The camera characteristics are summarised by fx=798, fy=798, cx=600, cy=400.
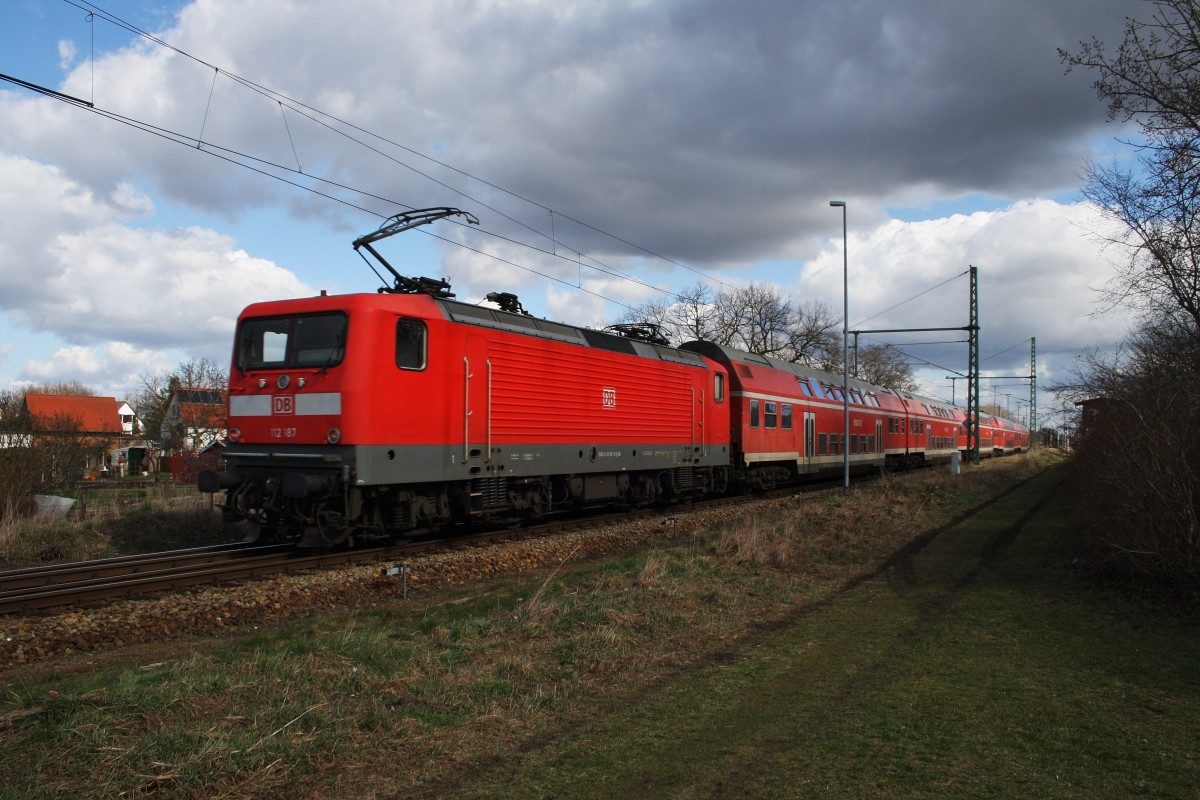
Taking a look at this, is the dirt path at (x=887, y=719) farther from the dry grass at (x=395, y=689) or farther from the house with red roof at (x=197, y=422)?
the house with red roof at (x=197, y=422)

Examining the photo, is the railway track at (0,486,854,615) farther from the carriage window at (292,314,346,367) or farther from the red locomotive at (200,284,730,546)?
the carriage window at (292,314,346,367)

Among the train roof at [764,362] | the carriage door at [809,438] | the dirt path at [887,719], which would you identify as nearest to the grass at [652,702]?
the dirt path at [887,719]

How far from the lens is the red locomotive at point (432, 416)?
10859 mm

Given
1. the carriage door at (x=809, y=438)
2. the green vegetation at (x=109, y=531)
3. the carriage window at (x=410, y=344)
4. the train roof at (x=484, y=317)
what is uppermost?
the train roof at (x=484, y=317)

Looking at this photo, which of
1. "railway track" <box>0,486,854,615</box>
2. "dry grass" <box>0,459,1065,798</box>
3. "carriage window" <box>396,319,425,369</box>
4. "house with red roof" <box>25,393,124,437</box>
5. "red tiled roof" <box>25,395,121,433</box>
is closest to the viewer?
"dry grass" <box>0,459,1065,798</box>

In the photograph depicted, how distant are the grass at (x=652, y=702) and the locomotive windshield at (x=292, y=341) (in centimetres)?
400

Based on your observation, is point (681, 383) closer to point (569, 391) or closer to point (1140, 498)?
point (569, 391)

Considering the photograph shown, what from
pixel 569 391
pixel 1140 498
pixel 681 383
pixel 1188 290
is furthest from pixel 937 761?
pixel 681 383

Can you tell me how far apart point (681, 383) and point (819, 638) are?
463 inches

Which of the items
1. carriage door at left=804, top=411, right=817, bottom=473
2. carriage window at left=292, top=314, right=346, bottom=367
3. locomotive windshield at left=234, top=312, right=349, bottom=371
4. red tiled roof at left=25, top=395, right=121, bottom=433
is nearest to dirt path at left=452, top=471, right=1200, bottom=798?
carriage window at left=292, top=314, right=346, bottom=367

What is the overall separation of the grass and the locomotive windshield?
13.1ft

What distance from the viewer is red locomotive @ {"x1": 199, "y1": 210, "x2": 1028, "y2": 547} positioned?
10.9m

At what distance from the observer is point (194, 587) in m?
9.45

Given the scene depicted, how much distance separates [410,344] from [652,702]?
7238mm
